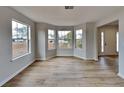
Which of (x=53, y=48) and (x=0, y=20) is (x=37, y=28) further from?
(x=0, y=20)

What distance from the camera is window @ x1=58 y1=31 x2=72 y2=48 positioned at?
10.3m

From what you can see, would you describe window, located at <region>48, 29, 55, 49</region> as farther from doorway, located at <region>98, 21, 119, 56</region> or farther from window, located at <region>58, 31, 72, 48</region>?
doorway, located at <region>98, 21, 119, 56</region>

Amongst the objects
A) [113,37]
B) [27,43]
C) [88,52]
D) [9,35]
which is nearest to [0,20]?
[9,35]

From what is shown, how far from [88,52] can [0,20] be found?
19.4ft

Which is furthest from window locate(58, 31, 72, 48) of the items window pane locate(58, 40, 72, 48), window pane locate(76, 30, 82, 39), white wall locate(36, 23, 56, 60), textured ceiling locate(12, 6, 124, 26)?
textured ceiling locate(12, 6, 124, 26)

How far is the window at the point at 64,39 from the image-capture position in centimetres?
1030

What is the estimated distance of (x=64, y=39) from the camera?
33.9 ft

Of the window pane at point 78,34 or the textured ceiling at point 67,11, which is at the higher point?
the textured ceiling at point 67,11

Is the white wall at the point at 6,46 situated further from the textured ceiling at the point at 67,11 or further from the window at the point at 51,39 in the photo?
the window at the point at 51,39

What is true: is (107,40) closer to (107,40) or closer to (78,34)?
(107,40)

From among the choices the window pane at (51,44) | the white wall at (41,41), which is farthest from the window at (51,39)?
the white wall at (41,41)

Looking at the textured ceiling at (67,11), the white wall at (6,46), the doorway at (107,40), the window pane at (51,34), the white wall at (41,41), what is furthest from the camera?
the doorway at (107,40)

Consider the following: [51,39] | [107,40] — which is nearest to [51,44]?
[51,39]
